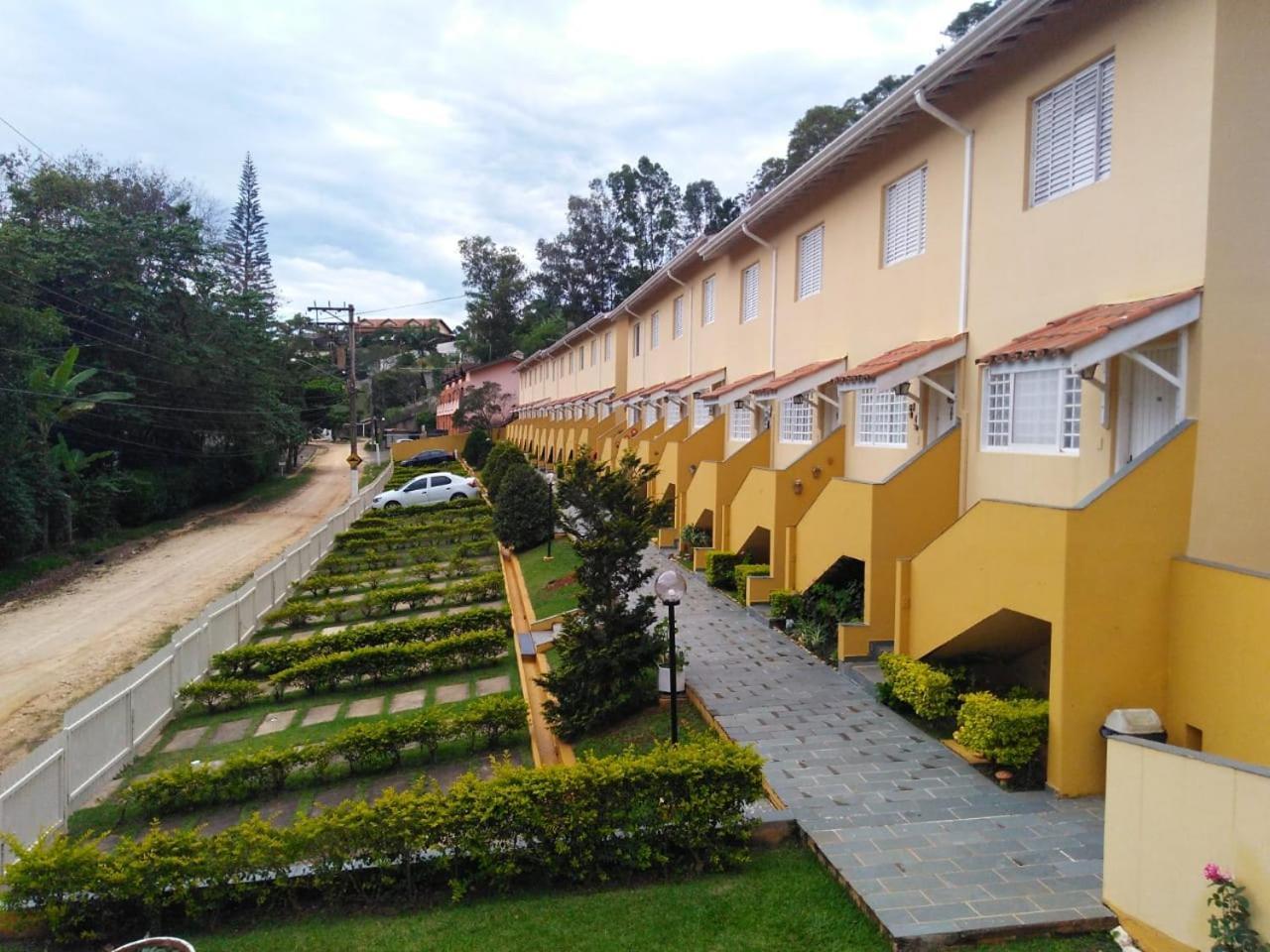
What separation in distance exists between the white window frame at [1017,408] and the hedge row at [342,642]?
807cm

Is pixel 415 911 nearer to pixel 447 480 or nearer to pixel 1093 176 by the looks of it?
pixel 1093 176

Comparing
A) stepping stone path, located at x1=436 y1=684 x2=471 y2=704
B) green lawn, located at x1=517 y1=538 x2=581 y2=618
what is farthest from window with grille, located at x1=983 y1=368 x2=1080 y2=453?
stepping stone path, located at x1=436 y1=684 x2=471 y2=704

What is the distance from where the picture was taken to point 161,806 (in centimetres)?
879

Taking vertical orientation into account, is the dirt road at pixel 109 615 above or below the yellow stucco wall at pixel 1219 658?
below

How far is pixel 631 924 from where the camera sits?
5418 mm

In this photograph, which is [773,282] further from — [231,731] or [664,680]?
[231,731]

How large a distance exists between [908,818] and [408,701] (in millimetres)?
7618

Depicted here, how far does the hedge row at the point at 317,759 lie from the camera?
8781 millimetres

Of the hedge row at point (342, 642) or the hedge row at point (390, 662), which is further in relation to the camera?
the hedge row at point (342, 642)

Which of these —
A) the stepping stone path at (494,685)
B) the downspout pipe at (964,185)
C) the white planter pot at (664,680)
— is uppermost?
the downspout pipe at (964,185)

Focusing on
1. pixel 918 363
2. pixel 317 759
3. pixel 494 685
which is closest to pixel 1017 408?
pixel 918 363

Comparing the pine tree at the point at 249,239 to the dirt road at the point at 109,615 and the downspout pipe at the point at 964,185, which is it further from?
the downspout pipe at the point at 964,185

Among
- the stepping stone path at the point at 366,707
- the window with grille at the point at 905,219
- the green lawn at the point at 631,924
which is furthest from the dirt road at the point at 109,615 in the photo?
the window with grille at the point at 905,219

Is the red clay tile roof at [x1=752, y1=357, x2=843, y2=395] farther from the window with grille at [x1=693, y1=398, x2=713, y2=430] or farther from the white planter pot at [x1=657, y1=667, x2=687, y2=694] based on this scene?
the white planter pot at [x1=657, y1=667, x2=687, y2=694]
